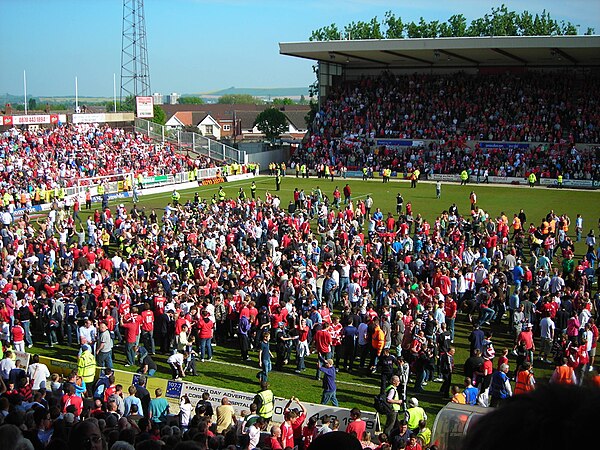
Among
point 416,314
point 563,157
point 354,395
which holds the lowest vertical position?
point 354,395

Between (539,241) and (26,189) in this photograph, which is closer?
(539,241)

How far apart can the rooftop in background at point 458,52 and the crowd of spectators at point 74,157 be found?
11.9 metres

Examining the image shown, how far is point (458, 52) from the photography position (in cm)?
4900

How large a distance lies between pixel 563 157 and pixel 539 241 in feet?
78.8

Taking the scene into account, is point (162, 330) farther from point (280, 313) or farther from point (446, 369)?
point (446, 369)

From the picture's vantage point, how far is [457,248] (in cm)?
2058

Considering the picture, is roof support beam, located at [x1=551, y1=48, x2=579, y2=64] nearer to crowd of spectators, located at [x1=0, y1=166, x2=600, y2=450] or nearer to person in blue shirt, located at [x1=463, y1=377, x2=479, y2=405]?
crowd of spectators, located at [x1=0, y1=166, x2=600, y2=450]

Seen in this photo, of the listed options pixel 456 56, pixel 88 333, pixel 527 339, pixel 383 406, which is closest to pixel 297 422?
pixel 383 406

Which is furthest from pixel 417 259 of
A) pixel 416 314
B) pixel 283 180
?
pixel 283 180

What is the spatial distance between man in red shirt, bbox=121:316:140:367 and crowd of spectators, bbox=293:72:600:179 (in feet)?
115

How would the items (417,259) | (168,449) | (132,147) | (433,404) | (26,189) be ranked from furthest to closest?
(132,147), (26,189), (417,259), (433,404), (168,449)

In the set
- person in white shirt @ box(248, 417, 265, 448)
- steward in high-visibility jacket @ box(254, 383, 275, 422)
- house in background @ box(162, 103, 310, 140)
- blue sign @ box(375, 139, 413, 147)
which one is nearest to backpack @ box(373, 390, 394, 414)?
steward in high-visibility jacket @ box(254, 383, 275, 422)

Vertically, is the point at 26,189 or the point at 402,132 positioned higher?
the point at 402,132

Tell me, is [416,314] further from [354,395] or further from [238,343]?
[238,343]
